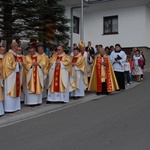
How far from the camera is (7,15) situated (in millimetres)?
11000

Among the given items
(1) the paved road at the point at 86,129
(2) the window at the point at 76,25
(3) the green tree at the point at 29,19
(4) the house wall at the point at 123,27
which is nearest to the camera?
(1) the paved road at the point at 86,129

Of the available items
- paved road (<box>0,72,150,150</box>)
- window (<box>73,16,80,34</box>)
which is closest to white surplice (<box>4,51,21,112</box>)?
paved road (<box>0,72,150,150</box>)

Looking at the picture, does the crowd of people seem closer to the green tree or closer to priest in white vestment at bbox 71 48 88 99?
priest in white vestment at bbox 71 48 88 99

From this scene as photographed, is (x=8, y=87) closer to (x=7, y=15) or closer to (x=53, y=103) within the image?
(x=53, y=103)

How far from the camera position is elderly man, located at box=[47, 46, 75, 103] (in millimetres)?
9922

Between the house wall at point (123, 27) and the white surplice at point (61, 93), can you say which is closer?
the white surplice at point (61, 93)

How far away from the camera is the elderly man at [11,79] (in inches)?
336

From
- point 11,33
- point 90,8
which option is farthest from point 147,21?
point 11,33

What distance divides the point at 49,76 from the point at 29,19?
2.49 metres

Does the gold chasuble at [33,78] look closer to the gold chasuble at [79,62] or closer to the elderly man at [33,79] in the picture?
the elderly man at [33,79]

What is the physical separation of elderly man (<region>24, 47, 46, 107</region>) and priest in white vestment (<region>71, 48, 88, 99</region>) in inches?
57.0

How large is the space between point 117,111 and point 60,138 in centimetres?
279

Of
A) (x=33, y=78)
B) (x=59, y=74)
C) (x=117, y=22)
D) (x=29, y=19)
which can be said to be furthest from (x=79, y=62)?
(x=117, y=22)

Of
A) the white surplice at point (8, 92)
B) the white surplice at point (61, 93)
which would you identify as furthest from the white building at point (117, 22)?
the white surplice at point (8, 92)
